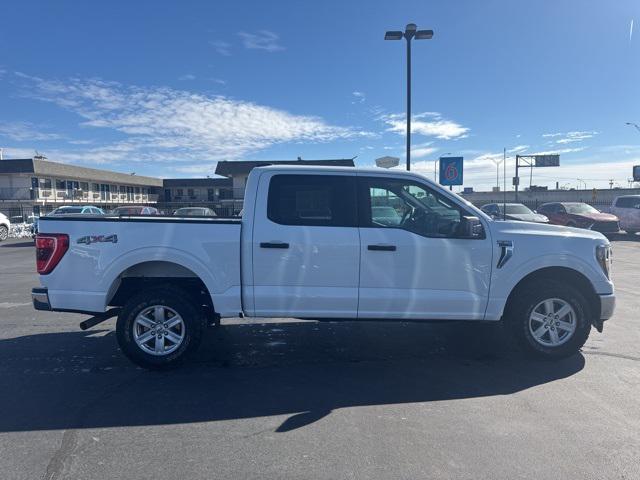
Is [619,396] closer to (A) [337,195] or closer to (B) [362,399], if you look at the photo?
(B) [362,399]

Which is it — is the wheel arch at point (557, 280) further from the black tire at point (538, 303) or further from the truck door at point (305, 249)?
the truck door at point (305, 249)

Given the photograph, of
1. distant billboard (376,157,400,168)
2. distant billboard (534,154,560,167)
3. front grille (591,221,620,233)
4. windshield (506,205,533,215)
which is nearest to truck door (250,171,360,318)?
distant billboard (376,157,400,168)

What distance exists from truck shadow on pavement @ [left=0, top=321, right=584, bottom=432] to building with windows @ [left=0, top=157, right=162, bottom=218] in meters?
38.3

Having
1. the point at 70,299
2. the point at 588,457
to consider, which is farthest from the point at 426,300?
the point at 70,299

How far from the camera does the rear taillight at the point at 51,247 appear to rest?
458 cm

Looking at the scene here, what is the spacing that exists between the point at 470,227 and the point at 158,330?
11.1 ft

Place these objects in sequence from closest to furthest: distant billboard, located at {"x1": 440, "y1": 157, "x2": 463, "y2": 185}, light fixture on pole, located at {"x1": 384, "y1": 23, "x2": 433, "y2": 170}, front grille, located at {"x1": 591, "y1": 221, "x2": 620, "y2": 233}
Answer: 1. light fixture on pole, located at {"x1": 384, "y1": 23, "x2": 433, "y2": 170}
2. distant billboard, located at {"x1": 440, "y1": 157, "x2": 463, "y2": 185}
3. front grille, located at {"x1": 591, "y1": 221, "x2": 620, "y2": 233}

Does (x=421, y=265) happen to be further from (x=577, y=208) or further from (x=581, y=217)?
(x=577, y=208)

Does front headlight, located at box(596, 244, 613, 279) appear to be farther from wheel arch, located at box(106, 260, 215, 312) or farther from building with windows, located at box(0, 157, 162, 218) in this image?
building with windows, located at box(0, 157, 162, 218)

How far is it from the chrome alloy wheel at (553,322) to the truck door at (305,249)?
2004 mm

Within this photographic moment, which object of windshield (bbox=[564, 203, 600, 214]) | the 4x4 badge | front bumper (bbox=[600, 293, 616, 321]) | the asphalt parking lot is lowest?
the asphalt parking lot

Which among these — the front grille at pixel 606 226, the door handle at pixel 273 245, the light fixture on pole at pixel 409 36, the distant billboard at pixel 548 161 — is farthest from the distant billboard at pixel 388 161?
the distant billboard at pixel 548 161

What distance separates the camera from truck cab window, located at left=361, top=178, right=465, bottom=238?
15.4 ft

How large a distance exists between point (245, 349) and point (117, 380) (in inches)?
57.6
